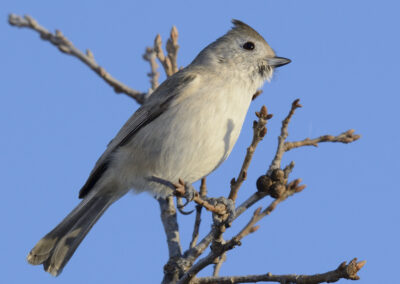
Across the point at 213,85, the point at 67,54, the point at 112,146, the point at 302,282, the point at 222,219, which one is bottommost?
the point at 302,282

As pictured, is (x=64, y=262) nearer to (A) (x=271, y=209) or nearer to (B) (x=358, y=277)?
(A) (x=271, y=209)

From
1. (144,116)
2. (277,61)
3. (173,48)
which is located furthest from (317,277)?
(173,48)

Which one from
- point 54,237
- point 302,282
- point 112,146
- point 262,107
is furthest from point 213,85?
point 302,282

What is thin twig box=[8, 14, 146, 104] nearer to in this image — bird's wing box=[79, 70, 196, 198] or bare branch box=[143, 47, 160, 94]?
bare branch box=[143, 47, 160, 94]

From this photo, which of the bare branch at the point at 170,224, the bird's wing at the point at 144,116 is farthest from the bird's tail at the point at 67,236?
the bare branch at the point at 170,224

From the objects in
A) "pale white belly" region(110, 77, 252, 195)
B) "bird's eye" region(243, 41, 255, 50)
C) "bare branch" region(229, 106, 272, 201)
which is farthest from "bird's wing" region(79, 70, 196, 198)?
"bare branch" region(229, 106, 272, 201)

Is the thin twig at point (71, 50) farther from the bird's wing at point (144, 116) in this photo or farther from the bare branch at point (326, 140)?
the bare branch at point (326, 140)
